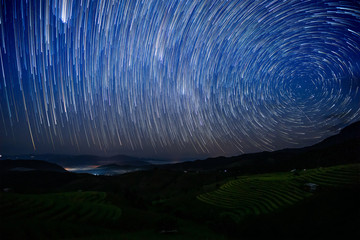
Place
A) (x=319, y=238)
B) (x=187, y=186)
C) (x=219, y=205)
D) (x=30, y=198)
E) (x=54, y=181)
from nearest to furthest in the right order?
(x=319, y=238), (x=30, y=198), (x=219, y=205), (x=187, y=186), (x=54, y=181)

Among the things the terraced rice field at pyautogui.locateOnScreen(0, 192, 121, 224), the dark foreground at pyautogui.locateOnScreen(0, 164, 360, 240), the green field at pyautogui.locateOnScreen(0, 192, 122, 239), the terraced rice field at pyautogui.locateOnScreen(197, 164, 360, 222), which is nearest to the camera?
the green field at pyautogui.locateOnScreen(0, 192, 122, 239)

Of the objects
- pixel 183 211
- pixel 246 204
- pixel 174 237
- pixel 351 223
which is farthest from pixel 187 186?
pixel 351 223

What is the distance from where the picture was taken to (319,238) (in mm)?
21250

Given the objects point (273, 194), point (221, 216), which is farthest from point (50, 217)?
point (273, 194)

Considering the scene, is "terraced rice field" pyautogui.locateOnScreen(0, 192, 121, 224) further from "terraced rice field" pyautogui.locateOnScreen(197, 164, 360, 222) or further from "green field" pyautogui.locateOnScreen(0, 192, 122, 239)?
"terraced rice field" pyautogui.locateOnScreen(197, 164, 360, 222)

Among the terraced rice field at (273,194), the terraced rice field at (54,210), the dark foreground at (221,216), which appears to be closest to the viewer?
the dark foreground at (221,216)

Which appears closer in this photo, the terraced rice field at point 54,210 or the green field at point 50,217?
the green field at point 50,217

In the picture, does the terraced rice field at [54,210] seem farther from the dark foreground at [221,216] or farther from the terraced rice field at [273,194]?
the terraced rice field at [273,194]

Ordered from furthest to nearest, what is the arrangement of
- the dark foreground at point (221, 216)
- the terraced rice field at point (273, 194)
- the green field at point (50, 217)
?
1. the terraced rice field at point (273, 194)
2. the dark foreground at point (221, 216)
3. the green field at point (50, 217)

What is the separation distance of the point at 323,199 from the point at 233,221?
13807mm

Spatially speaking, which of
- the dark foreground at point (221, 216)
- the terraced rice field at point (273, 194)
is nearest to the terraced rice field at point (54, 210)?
the dark foreground at point (221, 216)

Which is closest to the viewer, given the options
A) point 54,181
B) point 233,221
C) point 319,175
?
point 233,221

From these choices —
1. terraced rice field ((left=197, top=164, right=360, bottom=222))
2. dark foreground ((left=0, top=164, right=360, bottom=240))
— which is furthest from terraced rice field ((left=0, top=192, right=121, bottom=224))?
terraced rice field ((left=197, top=164, right=360, bottom=222))

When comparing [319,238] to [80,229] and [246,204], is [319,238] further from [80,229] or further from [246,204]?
[80,229]
